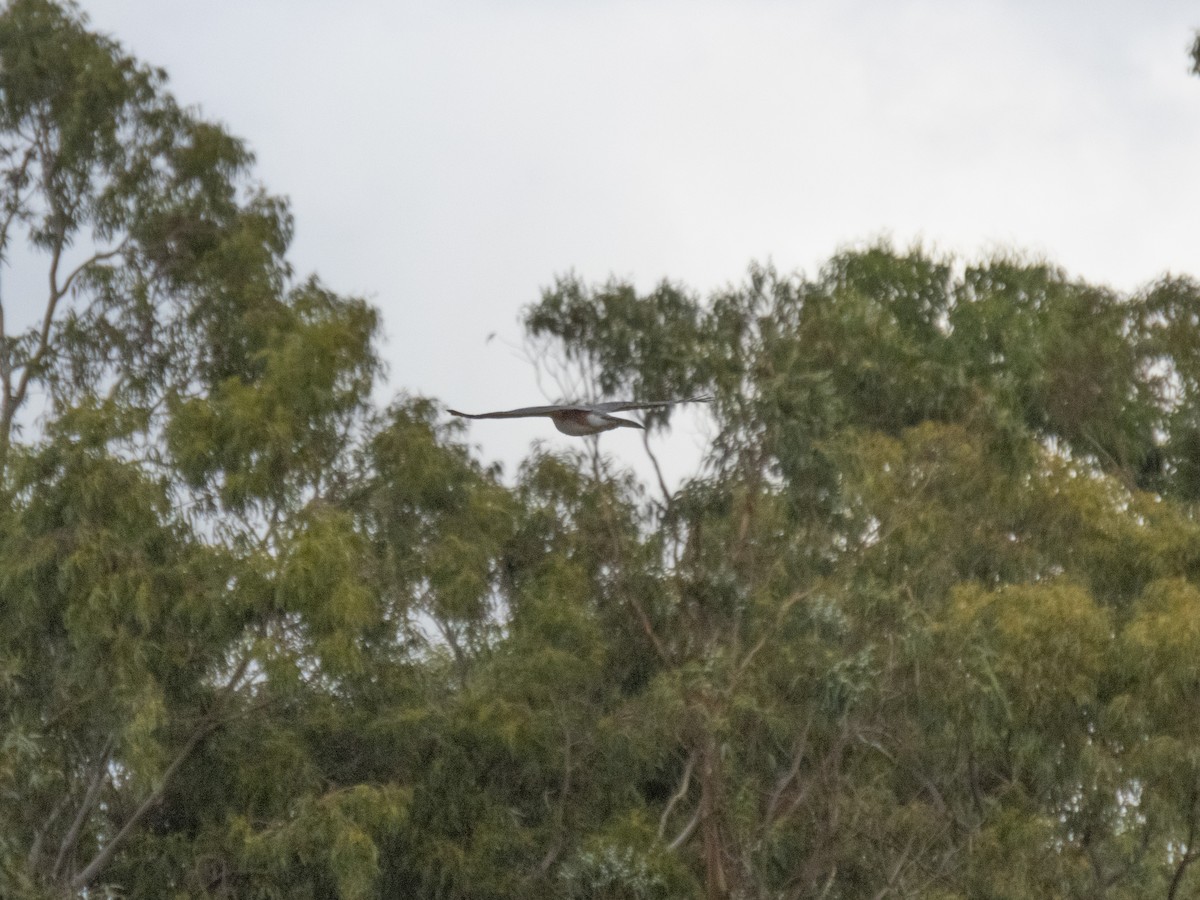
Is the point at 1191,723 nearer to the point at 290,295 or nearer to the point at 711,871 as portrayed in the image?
the point at 711,871

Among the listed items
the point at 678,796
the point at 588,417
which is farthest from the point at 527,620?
the point at 588,417

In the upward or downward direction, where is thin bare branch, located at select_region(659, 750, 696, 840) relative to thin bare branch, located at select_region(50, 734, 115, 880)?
upward

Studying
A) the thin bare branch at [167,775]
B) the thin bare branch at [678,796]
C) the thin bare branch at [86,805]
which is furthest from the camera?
the thin bare branch at [678,796]

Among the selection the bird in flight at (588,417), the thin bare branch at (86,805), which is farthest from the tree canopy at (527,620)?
the bird in flight at (588,417)

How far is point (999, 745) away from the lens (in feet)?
52.8

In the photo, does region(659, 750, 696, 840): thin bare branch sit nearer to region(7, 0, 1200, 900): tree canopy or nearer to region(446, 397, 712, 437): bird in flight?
region(7, 0, 1200, 900): tree canopy

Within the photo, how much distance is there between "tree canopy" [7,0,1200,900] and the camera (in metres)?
14.8

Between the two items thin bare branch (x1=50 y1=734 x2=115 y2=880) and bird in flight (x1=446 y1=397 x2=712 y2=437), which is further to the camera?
thin bare branch (x1=50 y1=734 x2=115 y2=880)

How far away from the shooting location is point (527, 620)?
56.7 feet

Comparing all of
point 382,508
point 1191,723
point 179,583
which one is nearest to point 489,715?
point 382,508

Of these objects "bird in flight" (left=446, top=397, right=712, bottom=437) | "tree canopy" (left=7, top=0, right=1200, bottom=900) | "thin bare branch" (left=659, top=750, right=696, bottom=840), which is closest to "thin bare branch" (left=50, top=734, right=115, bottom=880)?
"tree canopy" (left=7, top=0, right=1200, bottom=900)

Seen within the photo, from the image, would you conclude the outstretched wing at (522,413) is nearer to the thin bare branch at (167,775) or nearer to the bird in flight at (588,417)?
the bird in flight at (588,417)

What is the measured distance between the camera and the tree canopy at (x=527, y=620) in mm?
14820

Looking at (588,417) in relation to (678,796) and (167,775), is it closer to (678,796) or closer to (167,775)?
(167,775)
